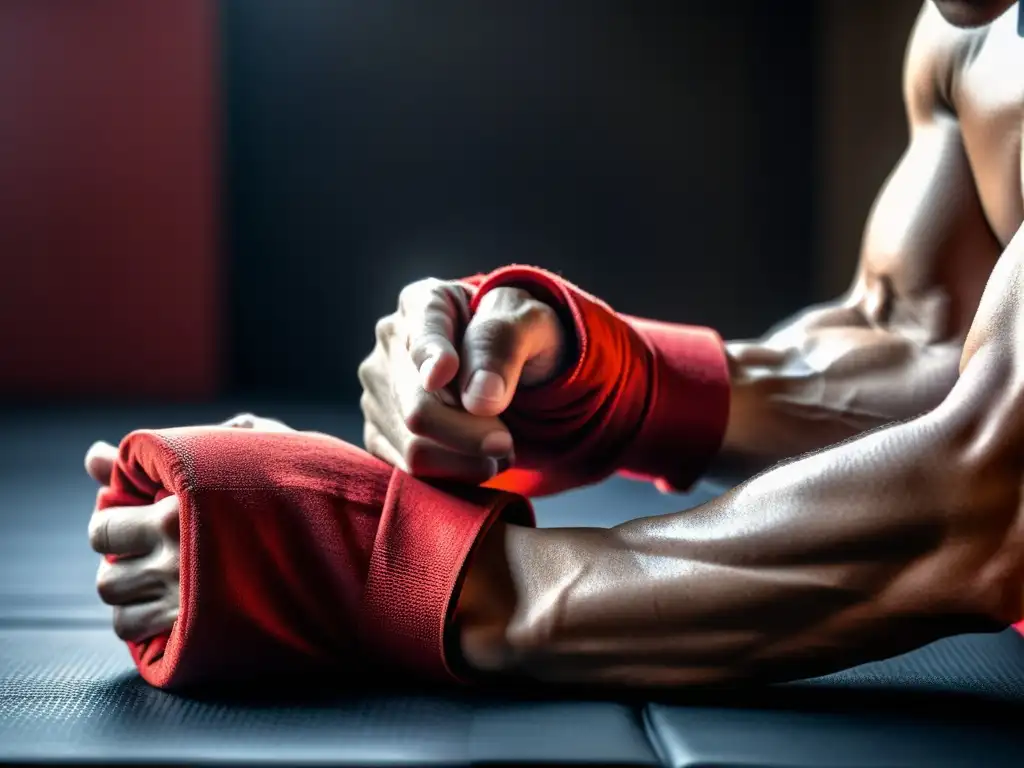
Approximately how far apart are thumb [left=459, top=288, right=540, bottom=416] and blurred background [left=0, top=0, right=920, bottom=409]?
2.82 metres

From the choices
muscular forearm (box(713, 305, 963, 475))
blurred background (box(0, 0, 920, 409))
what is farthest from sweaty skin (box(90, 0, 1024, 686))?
blurred background (box(0, 0, 920, 409))

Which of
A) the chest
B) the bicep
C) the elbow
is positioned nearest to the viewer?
the elbow

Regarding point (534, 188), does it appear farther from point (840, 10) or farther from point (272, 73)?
point (840, 10)

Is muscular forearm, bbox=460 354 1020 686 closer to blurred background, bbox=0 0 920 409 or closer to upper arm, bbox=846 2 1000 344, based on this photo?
upper arm, bbox=846 2 1000 344

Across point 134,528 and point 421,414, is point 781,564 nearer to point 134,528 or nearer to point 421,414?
point 421,414

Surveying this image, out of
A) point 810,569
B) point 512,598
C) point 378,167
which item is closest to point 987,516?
point 810,569

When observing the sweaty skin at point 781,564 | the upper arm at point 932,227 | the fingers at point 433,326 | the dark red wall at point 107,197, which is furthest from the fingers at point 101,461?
the dark red wall at point 107,197

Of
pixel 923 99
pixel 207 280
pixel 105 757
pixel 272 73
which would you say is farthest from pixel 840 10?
pixel 105 757

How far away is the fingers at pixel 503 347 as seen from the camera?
2.25 feet

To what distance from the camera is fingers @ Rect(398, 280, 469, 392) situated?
2.20 ft

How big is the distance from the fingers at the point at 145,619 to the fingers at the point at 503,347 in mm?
208

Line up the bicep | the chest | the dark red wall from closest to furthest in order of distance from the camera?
the chest → the bicep → the dark red wall

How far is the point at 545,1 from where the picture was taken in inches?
149

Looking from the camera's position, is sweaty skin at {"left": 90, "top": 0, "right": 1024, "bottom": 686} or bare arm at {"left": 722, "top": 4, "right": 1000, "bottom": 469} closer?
sweaty skin at {"left": 90, "top": 0, "right": 1024, "bottom": 686}
